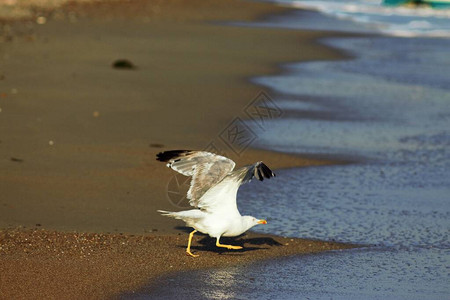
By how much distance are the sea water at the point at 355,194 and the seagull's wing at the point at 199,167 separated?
79cm

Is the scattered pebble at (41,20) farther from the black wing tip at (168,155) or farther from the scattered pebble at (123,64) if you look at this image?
the black wing tip at (168,155)

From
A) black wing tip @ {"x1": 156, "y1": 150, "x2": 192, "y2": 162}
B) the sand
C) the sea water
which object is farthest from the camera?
black wing tip @ {"x1": 156, "y1": 150, "x2": 192, "y2": 162}

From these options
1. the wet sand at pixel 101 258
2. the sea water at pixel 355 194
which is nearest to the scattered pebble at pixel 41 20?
the sea water at pixel 355 194

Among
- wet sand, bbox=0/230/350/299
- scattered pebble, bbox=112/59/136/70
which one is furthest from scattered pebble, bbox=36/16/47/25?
wet sand, bbox=0/230/350/299

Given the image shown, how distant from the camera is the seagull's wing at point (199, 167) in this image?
802 cm

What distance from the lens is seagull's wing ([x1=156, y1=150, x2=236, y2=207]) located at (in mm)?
8016

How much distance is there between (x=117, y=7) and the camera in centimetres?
3388

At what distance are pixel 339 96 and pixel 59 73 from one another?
213 inches

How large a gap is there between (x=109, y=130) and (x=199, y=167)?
17.1 ft

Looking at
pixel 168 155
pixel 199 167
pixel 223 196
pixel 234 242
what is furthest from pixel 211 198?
pixel 234 242

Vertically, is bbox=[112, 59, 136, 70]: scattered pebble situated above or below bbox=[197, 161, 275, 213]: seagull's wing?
above

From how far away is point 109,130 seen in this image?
13203 millimetres

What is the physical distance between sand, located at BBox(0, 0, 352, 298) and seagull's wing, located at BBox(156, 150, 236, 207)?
61 cm

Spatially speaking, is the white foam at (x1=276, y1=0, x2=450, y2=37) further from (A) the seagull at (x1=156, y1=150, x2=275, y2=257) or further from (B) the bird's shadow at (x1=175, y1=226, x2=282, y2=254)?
(A) the seagull at (x1=156, y1=150, x2=275, y2=257)
